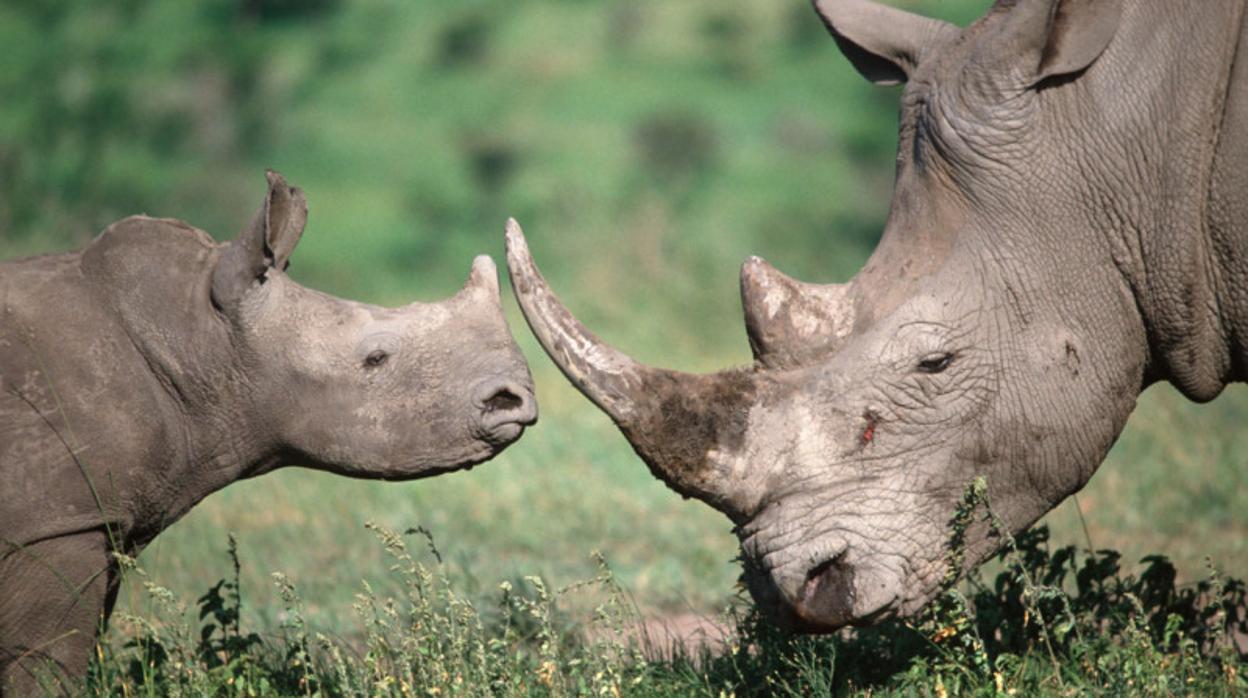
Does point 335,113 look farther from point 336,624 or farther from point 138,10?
point 336,624

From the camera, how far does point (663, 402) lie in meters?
4.56

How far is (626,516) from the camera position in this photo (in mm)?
8312

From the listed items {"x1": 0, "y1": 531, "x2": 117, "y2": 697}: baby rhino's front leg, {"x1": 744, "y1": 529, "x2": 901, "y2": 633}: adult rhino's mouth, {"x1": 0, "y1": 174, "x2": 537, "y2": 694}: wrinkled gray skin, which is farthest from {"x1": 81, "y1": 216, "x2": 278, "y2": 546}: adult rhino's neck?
{"x1": 744, "y1": 529, "x2": 901, "y2": 633}: adult rhino's mouth

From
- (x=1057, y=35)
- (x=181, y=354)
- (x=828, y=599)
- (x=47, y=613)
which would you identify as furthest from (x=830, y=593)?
(x=47, y=613)

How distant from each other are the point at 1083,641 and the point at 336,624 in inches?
107

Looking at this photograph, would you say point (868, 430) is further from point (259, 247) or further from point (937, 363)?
point (259, 247)

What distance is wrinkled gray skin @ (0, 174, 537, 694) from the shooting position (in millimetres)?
4629

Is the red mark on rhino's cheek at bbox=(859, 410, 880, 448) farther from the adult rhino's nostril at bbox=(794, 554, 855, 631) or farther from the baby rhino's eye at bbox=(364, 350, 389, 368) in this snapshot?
the baby rhino's eye at bbox=(364, 350, 389, 368)

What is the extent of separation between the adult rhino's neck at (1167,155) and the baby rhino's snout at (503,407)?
158 cm

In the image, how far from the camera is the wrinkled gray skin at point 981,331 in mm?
4516

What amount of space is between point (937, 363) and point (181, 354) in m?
2.05

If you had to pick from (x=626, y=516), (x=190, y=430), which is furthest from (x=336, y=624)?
(x=626, y=516)

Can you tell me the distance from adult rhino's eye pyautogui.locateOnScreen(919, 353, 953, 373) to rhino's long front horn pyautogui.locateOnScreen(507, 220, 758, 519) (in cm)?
45

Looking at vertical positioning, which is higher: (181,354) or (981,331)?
(181,354)
